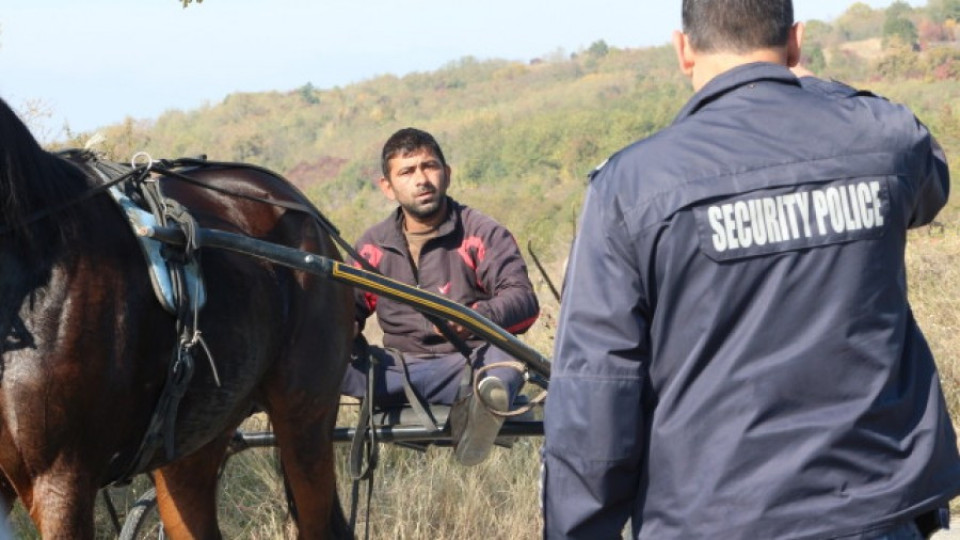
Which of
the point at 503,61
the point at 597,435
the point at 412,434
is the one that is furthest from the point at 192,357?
the point at 503,61

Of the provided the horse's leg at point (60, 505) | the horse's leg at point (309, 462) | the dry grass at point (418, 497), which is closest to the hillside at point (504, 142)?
the dry grass at point (418, 497)

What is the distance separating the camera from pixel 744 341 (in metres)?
2.28

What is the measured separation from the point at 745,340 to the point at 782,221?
211 millimetres

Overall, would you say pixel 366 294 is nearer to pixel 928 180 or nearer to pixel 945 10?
pixel 928 180

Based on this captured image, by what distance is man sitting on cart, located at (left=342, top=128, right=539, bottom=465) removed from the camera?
518 cm

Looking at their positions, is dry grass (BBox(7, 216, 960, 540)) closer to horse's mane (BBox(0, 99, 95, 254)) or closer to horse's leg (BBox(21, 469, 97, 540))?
horse's leg (BBox(21, 469, 97, 540))

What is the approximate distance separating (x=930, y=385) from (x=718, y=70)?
68cm

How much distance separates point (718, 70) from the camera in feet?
8.00

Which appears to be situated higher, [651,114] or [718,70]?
[718,70]

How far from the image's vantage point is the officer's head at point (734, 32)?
2406 mm

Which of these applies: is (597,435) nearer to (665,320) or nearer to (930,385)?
(665,320)

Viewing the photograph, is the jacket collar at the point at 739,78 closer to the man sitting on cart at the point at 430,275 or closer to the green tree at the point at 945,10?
the man sitting on cart at the point at 430,275

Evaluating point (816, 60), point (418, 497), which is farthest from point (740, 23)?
point (816, 60)

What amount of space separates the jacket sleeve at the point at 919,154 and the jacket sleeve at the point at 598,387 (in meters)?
0.51
